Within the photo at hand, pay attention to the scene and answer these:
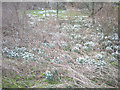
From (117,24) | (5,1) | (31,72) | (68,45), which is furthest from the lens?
(5,1)

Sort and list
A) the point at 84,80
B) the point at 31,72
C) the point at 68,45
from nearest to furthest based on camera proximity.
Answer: the point at 84,80, the point at 31,72, the point at 68,45

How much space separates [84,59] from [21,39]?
10.3 ft

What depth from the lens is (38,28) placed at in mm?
6910

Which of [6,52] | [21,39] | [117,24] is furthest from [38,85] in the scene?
[117,24]

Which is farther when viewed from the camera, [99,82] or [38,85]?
[38,85]

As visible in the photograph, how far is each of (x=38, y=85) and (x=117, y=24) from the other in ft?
14.2

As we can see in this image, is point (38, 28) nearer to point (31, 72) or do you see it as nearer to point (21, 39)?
point (21, 39)

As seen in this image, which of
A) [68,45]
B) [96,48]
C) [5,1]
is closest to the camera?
[96,48]

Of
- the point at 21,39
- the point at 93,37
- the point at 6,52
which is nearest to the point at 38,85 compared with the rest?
the point at 6,52

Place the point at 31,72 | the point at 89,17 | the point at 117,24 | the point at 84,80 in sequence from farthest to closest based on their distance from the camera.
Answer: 1. the point at 89,17
2. the point at 117,24
3. the point at 31,72
4. the point at 84,80

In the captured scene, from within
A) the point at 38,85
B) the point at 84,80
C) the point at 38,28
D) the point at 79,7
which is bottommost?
the point at 38,85

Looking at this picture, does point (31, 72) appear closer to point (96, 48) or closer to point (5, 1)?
point (96, 48)

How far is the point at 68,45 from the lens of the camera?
578cm

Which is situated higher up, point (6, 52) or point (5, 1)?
point (5, 1)
